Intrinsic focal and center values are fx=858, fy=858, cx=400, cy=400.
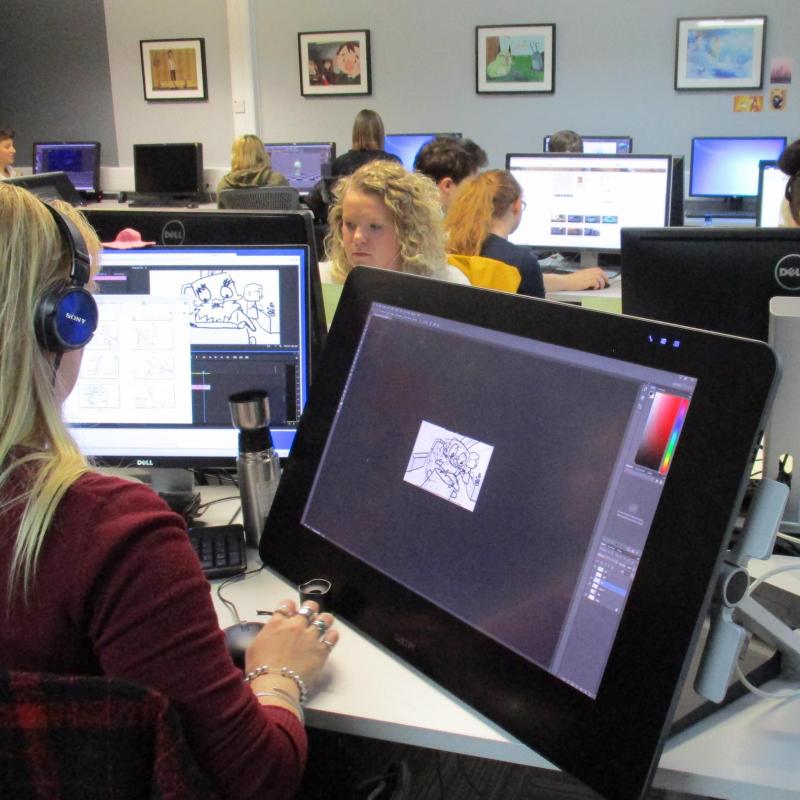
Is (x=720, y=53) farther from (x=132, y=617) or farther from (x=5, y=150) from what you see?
(x=132, y=617)

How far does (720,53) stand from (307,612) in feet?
19.0

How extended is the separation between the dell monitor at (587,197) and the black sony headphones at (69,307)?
9.99ft

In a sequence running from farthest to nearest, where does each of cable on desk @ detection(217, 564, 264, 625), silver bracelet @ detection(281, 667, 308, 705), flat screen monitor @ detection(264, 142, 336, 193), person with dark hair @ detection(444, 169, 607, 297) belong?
flat screen monitor @ detection(264, 142, 336, 193), person with dark hair @ detection(444, 169, 607, 297), cable on desk @ detection(217, 564, 264, 625), silver bracelet @ detection(281, 667, 308, 705)

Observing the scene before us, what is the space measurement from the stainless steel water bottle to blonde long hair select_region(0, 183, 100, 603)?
44cm

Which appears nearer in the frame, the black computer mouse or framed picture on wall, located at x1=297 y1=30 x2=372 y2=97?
the black computer mouse

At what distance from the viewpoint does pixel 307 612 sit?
39.4 inches

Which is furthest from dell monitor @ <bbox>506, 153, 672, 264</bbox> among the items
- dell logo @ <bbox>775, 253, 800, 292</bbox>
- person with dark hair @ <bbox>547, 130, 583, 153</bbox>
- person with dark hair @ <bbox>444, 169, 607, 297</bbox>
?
dell logo @ <bbox>775, 253, 800, 292</bbox>

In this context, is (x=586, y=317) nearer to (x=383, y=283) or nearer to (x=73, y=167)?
(x=383, y=283)

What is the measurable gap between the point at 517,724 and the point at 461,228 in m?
2.29

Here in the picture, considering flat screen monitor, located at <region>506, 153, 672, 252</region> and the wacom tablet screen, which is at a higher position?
flat screen monitor, located at <region>506, 153, 672, 252</region>

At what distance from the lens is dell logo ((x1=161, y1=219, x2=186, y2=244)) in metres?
1.60

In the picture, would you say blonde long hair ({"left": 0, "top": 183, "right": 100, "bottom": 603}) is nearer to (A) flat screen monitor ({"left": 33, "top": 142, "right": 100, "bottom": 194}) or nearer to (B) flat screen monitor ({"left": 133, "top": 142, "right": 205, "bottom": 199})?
(B) flat screen monitor ({"left": 133, "top": 142, "right": 205, "bottom": 199})

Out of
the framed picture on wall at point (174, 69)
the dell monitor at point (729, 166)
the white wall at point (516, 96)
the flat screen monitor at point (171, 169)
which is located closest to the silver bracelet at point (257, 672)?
the dell monitor at point (729, 166)

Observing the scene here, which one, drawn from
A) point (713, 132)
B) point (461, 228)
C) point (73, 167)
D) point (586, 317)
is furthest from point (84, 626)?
point (73, 167)
